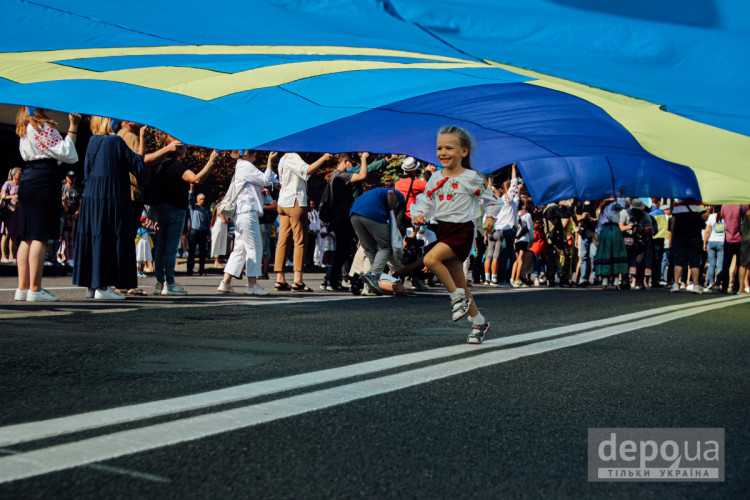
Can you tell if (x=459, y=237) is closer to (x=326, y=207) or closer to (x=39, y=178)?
(x=39, y=178)

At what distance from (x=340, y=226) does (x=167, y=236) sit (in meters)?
3.26

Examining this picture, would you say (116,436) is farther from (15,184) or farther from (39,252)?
(15,184)

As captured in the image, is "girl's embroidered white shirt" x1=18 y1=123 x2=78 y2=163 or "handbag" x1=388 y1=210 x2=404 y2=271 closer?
"girl's embroidered white shirt" x1=18 y1=123 x2=78 y2=163

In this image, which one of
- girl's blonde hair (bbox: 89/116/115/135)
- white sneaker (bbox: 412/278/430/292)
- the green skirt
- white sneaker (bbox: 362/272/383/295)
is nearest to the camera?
girl's blonde hair (bbox: 89/116/115/135)

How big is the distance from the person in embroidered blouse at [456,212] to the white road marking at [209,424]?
2.68ft

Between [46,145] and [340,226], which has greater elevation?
[46,145]

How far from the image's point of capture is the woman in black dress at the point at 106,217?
923cm

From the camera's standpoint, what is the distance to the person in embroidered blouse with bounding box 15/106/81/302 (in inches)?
→ 343

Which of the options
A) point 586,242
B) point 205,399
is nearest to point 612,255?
point 586,242

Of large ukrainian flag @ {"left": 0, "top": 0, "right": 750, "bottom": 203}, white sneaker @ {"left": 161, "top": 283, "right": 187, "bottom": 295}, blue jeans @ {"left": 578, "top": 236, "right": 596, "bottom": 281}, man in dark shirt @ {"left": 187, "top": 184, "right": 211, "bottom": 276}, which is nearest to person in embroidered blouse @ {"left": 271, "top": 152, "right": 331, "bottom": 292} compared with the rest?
white sneaker @ {"left": 161, "top": 283, "right": 187, "bottom": 295}

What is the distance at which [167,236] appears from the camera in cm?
1063

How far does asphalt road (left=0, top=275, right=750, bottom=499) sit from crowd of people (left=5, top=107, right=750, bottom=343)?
100cm

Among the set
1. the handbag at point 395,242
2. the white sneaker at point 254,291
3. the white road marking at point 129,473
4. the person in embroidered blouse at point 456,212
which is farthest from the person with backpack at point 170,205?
the white road marking at point 129,473

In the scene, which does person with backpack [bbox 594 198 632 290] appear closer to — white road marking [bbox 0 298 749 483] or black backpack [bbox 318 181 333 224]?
black backpack [bbox 318 181 333 224]
